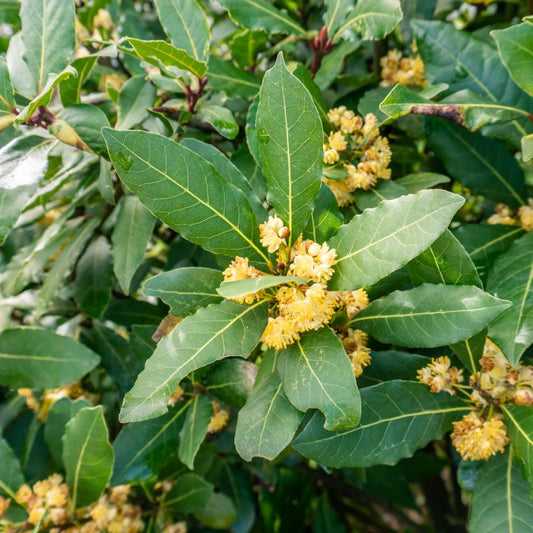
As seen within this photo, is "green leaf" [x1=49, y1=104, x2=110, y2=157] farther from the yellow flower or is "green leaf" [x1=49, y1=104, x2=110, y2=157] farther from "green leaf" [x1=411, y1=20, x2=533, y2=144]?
"green leaf" [x1=411, y1=20, x2=533, y2=144]

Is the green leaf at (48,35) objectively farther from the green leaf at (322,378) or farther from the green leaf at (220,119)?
the green leaf at (322,378)

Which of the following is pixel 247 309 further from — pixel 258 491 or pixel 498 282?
pixel 258 491

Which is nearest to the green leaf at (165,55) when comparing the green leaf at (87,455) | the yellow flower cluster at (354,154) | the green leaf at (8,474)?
the yellow flower cluster at (354,154)

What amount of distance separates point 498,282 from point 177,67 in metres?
0.90

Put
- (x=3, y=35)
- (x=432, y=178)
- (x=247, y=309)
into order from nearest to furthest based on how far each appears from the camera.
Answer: (x=247, y=309) → (x=432, y=178) → (x=3, y=35)

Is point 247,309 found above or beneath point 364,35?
beneath

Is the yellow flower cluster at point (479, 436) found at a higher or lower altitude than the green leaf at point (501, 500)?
higher

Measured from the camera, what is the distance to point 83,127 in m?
1.25

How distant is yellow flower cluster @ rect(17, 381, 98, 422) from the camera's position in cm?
191

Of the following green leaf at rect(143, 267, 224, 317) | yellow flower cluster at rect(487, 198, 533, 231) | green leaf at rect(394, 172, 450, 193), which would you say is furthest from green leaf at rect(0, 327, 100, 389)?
yellow flower cluster at rect(487, 198, 533, 231)

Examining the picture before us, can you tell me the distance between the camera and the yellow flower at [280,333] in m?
1.03

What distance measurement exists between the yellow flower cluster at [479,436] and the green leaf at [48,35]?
1.22 metres

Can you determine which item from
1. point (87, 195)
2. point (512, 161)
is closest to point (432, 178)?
point (512, 161)

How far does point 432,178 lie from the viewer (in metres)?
1.29
